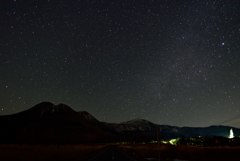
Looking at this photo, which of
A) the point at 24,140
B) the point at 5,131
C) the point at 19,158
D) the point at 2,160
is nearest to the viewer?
the point at 2,160

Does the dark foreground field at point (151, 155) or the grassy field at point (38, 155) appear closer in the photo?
the grassy field at point (38, 155)

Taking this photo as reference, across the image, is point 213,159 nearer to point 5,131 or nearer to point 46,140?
point 46,140

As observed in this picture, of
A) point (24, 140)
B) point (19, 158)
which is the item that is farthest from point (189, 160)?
point (24, 140)

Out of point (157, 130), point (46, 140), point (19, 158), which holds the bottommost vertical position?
point (46, 140)

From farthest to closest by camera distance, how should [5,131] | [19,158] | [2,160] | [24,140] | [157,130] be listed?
[5,131], [24,140], [19,158], [2,160], [157,130]

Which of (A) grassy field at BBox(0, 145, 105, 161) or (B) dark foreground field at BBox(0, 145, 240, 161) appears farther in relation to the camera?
(B) dark foreground field at BBox(0, 145, 240, 161)

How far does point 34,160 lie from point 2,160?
2659 millimetres

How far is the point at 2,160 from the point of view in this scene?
18297 millimetres

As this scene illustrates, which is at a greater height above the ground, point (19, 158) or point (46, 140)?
point (19, 158)

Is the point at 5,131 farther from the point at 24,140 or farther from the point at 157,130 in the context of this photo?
the point at 157,130

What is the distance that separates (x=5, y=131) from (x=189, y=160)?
218837 mm

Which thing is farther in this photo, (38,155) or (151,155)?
(151,155)

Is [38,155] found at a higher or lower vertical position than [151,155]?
higher

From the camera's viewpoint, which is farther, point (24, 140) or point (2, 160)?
point (24, 140)
